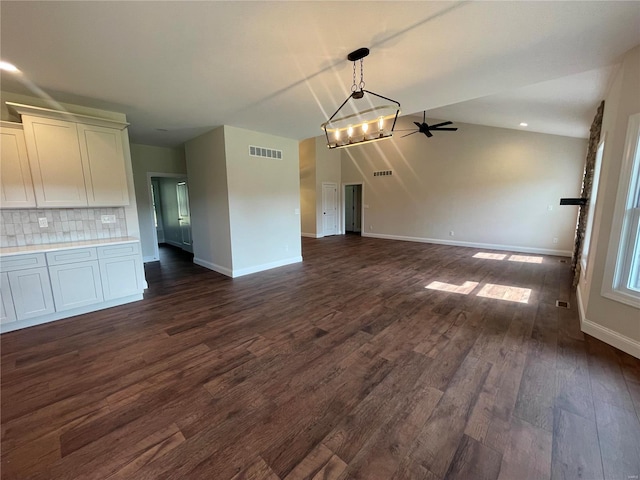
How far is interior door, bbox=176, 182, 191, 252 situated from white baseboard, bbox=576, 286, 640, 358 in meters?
7.75

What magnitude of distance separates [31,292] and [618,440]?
5.30 m

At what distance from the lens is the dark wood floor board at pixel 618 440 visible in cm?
137

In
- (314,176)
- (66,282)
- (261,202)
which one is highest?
(314,176)

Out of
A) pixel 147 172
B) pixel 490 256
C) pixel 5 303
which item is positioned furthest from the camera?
pixel 490 256

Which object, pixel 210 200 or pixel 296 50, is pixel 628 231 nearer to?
pixel 296 50

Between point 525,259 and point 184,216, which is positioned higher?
point 184,216

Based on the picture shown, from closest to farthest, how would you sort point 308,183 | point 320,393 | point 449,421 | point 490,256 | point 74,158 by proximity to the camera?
point 449,421 < point 320,393 < point 74,158 < point 490,256 < point 308,183

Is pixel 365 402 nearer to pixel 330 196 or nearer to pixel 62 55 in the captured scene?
pixel 62 55

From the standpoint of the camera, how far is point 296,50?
2.21m

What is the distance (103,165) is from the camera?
3453 mm

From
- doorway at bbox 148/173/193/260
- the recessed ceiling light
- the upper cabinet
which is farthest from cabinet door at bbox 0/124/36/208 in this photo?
doorway at bbox 148/173/193/260

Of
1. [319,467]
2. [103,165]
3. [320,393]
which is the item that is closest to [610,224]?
[320,393]

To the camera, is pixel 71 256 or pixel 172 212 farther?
pixel 172 212

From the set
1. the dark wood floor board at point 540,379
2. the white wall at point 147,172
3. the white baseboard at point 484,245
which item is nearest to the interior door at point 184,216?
the white wall at point 147,172
